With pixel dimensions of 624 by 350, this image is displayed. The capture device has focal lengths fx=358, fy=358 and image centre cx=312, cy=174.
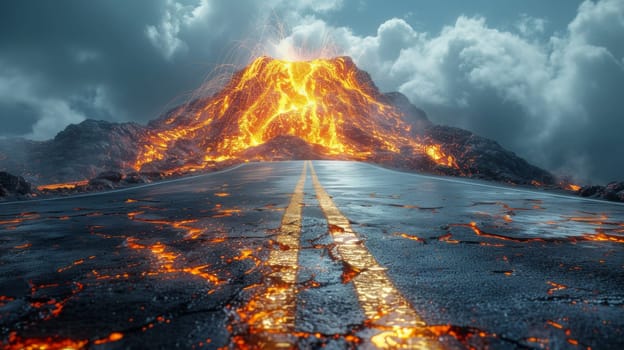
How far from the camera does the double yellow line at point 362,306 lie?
126 cm

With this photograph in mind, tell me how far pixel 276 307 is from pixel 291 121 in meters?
99.7

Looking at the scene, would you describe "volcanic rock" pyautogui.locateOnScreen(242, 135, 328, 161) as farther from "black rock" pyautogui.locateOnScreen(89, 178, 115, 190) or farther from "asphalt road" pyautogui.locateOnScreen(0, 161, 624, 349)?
"asphalt road" pyautogui.locateOnScreen(0, 161, 624, 349)

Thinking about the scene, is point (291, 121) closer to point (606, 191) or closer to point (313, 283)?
point (606, 191)

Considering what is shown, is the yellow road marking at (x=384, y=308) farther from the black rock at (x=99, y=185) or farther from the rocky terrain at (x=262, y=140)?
the rocky terrain at (x=262, y=140)

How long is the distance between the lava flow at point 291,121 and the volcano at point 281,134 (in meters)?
0.33

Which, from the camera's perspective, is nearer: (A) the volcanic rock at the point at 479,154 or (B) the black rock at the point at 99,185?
(B) the black rock at the point at 99,185

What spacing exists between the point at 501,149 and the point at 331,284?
13683 centimetres

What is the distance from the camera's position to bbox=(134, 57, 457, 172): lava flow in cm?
8554

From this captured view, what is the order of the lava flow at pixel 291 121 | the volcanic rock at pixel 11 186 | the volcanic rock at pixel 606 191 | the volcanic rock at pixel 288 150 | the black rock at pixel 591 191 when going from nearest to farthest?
the volcanic rock at pixel 606 191, the black rock at pixel 591 191, the volcanic rock at pixel 11 186, the volcanic rock at pixel 288 150, the lava flow at pixel 291 121

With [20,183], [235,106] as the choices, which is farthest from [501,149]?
[20,183]

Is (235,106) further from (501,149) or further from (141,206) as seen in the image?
(141,206)

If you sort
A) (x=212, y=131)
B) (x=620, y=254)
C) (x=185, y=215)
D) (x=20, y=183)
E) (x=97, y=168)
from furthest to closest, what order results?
1. (x=212, y=131)
2. (x=97, y=168)
3. (x=20, y=183)
4. (x=185, y=215)
5. (x=620, y=254)

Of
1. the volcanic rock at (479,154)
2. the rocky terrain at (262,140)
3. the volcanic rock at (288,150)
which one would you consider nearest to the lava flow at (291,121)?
the volcanic rock at (288,150)

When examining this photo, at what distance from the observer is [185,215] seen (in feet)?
14.4
